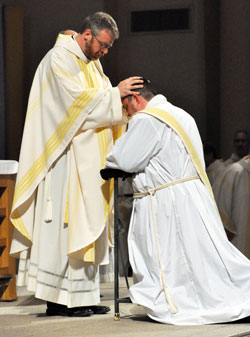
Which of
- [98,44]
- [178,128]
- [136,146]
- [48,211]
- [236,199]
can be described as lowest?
[236,199]

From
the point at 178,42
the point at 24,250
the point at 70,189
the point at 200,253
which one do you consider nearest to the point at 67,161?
the point at 70,189

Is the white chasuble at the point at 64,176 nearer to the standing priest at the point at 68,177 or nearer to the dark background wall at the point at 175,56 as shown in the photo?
the standing priest at the point at 68,177

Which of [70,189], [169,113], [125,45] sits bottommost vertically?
[70,189]

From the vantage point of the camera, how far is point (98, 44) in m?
6.09

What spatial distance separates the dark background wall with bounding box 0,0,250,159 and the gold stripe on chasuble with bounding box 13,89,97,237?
127 inches

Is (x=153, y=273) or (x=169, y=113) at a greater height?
(x=169, y=113)

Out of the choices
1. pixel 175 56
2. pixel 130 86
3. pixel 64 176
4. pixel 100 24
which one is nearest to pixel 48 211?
pixel 64 176

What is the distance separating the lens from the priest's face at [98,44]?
6.03 meters

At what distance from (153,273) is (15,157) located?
4.24m

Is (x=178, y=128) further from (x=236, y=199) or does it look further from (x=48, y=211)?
Result: (x=236, y=199)

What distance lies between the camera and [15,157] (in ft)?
31.8

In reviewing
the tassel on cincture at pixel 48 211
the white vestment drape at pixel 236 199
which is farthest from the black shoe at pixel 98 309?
the white vestment drape at pixel 236 199

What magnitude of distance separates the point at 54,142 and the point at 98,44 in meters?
0.70

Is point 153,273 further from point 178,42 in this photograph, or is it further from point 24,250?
point 178,42
